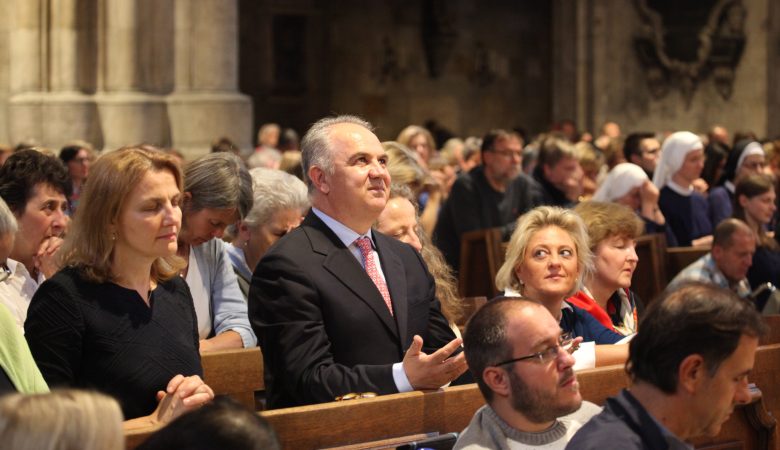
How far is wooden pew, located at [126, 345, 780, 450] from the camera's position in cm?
407

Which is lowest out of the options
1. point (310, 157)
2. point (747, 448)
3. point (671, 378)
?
point (747, 448)

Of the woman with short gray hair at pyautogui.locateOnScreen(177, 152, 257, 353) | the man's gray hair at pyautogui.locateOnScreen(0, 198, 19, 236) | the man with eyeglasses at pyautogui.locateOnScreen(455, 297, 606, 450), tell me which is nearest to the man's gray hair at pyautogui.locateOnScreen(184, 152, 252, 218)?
the woman with short gray hair at pyautogui.locateOnScreen(177, 152, 257, 353)

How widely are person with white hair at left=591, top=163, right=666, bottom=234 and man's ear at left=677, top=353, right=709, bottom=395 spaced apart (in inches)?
239

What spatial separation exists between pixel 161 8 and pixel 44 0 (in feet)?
3.70

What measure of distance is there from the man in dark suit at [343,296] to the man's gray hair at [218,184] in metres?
0.62

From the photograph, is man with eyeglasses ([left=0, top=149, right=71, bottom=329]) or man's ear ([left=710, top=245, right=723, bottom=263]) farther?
man's ear ([left=710, top=245, right=723, bottom=263])

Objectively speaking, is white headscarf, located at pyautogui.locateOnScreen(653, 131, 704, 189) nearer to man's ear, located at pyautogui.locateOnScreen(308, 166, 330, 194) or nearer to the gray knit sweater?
man's ear, located at pyautogui.locateOnScreen(308, 166, 330, 194)

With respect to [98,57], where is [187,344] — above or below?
below

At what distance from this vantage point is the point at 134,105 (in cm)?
1361

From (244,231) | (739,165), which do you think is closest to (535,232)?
(244,231)

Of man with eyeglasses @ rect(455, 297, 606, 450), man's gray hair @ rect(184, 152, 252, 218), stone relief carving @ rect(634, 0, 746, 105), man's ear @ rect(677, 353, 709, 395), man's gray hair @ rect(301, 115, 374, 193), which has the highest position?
stone relief carving @ rect(634, 0, 746, 105)

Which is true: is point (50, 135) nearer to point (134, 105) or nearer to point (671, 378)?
point (134, 105)

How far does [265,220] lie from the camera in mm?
6254

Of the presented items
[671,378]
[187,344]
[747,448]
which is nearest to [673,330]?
[671,378]
